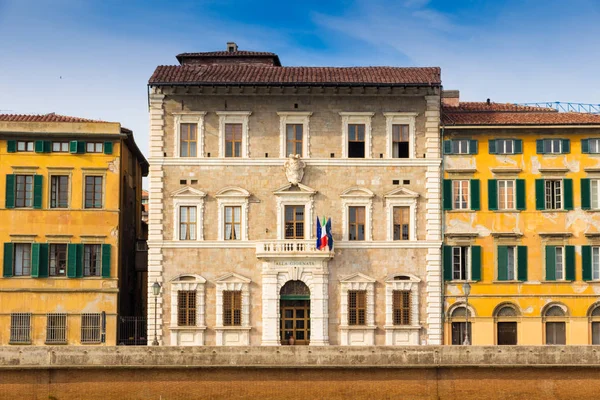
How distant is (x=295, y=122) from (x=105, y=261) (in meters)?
9.96

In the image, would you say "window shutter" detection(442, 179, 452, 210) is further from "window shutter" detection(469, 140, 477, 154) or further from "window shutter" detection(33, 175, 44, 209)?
"window shutter" detection(33, 175, 44, 209)

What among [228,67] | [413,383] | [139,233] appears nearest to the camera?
[413,383]

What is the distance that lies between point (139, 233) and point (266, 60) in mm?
10779

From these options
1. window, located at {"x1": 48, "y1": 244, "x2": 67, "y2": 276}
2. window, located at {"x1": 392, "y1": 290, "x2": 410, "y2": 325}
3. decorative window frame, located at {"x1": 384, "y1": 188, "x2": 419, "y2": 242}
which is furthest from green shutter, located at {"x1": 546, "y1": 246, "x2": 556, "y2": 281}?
window, located at {"x1": 48, "y1": 244, "x2": 67, "y2": 276}

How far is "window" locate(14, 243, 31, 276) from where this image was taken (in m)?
49.6

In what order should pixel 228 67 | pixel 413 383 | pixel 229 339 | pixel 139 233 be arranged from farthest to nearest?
pixel 139 233 < pixel 228 67 < pixel 229 339 < pixel 413 383

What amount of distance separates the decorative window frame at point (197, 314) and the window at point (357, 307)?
6134 mm

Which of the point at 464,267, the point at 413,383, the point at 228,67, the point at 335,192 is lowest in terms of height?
the point at 413,383

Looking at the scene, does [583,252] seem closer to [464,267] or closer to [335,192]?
[464,267]

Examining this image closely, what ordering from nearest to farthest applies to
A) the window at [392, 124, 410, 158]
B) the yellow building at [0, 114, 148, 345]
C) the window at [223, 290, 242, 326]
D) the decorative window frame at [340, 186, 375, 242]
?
the yellow building at [0, 114, 148, 345] < the window at [223, 290, 242, 326] < the decorative window frame at [340, 186, 375, 242] < the window at [392, 124, 410, 158]

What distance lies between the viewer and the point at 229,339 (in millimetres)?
49219

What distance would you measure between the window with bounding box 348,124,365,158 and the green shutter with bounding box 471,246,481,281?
6.21 meters

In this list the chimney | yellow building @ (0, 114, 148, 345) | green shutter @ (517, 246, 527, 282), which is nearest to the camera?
yellow building @ (0, 114, 148, 345)

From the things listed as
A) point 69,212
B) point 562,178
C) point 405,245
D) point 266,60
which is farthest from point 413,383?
point 266,60
